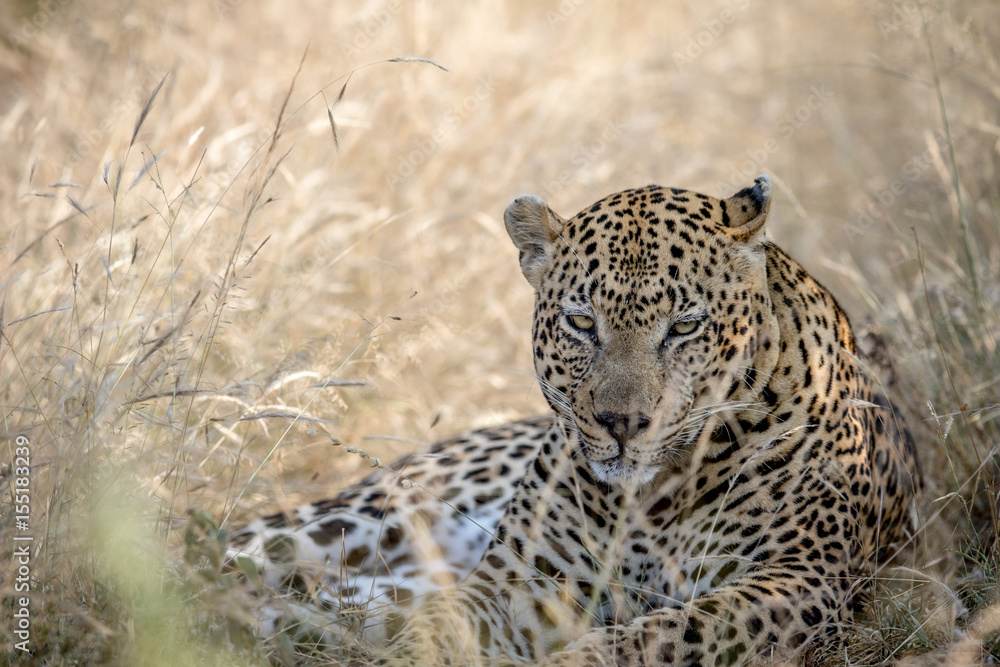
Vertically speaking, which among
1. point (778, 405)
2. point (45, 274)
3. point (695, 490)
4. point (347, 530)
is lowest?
point (347, 530)

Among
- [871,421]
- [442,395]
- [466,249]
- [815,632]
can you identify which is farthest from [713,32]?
[815,632]

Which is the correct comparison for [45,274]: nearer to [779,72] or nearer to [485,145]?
[485,145]

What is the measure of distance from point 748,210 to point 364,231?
3.68 m

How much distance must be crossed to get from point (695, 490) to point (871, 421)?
36.5 inches

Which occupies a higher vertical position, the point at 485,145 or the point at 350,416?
the point at 485,145

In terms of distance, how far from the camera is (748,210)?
12.6 ft

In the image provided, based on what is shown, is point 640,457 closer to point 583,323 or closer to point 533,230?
point 583,323

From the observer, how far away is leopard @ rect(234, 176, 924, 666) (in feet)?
10.9

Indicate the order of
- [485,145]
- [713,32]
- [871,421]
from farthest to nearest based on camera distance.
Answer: [713,32], [485,145], [871,421]

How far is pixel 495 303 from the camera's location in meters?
7.14

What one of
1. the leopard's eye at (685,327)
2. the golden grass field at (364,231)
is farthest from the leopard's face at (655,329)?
the golden grass field at (364,231)

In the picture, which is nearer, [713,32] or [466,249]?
[466,249]

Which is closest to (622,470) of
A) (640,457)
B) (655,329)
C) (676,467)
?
(640,457)

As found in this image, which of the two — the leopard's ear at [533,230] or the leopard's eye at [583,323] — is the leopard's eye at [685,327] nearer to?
the leopard's eye at [583,323]
